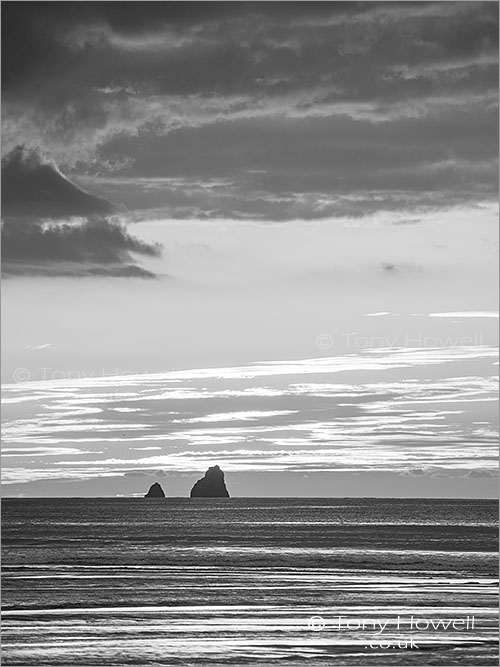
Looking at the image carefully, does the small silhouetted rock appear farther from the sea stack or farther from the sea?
the sea

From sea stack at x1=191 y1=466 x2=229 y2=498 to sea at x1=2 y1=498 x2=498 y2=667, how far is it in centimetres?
2290

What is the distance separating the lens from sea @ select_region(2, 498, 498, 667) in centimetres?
747

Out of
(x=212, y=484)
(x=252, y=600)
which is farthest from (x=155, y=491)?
(x=252, y=600)

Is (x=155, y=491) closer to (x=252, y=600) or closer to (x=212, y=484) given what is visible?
(x=212, y=484)

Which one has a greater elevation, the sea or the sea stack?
the sea stack

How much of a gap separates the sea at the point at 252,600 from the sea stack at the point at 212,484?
75.1ft

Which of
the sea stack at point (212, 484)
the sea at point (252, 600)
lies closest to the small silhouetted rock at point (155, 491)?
the sea stack at point (212, 484)

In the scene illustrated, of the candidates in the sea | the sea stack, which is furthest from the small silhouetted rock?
the sea

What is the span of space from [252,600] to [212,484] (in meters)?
37.8

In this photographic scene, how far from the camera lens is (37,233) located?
870cm

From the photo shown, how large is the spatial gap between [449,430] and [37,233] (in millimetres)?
25762

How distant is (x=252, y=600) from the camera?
12.5 m

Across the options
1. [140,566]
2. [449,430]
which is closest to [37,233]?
[140,566]

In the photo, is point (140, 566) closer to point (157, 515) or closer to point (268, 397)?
point (268, 397)
